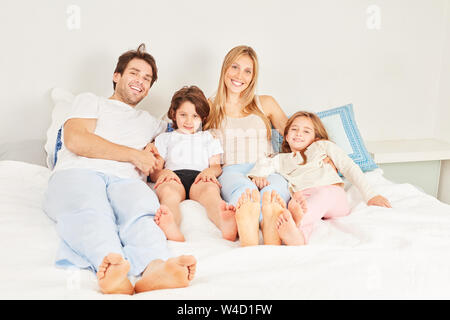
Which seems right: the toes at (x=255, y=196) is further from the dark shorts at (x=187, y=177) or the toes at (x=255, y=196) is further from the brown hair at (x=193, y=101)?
the brown hair at (x=193, y=101)

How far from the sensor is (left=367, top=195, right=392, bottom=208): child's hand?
1479 mm

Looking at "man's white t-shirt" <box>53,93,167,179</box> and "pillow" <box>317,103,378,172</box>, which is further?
"pillow" <box>317,103,378,172</box>

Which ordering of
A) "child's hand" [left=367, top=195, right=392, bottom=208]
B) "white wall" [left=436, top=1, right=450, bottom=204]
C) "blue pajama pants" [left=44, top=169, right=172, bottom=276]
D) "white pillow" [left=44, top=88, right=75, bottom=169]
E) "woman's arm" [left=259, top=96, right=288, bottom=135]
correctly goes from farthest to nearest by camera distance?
"white wall" [left=436, top=1, right=450, bottom=204] < "woman's arm" [left=259, top=96, right=288, bottom=135] < "white pillow" [left=44, top=88, right=75, bottom=169] < "child's hand" [left=367, top=195, right=392, bottom=208] < "blue pajama pants" [left=44, top=169, right=172, bottom=276]

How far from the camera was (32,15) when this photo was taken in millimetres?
2047

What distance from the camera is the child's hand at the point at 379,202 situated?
148 cm

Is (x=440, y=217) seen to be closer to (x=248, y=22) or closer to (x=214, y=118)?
(x=214, y=118)

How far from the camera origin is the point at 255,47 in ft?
7.52

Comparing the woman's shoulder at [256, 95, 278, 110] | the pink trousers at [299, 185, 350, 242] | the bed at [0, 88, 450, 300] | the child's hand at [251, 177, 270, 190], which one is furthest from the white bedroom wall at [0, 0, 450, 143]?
the pink trousers at [299, 185, 350, 242]

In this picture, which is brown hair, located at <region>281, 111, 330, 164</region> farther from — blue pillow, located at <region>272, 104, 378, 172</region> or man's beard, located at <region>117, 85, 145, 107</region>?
man's beard, located at <region>117, 85, 145, 107</region>

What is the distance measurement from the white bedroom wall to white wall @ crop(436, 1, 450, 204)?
30 mm

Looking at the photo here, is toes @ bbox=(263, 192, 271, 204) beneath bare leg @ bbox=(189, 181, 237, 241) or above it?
above

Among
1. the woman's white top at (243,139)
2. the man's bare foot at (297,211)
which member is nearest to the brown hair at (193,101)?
the woman's white top at (243,139)

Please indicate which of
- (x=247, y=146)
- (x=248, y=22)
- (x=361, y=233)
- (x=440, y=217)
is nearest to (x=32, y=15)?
(x=248, y=22)

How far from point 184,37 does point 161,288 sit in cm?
156
